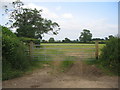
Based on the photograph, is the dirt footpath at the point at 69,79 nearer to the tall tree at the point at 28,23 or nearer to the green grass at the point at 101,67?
the green grass at the point at 101,67

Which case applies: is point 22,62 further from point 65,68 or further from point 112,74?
point 112,74

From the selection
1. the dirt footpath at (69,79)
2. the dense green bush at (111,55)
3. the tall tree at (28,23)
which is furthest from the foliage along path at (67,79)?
the tall tree at (28,23)

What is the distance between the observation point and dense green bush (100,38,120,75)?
5.70 metres

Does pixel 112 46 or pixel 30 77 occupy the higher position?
pixel 112 46

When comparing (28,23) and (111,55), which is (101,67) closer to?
(111,55)

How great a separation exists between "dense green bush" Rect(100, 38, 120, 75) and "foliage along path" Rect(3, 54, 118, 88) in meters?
0.54

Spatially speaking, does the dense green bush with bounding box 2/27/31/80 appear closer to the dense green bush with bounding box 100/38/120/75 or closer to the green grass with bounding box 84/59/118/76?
the green grass with bounding box 84/59/118/76

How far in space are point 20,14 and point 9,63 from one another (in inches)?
462

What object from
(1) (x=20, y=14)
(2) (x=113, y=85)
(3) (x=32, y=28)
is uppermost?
(1) (x=20, y=14)

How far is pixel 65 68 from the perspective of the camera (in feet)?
20.6

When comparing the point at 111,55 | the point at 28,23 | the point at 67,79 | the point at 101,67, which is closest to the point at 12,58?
the point at 67,79

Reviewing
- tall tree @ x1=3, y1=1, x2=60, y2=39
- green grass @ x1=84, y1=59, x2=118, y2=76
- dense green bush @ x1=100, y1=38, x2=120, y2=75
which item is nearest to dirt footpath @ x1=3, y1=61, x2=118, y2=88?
green grass @ x1=84, y1=59, x2=118, y2=76

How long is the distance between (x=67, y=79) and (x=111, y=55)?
2.30 meters

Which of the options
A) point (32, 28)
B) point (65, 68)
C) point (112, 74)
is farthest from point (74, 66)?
point (32, 28)
